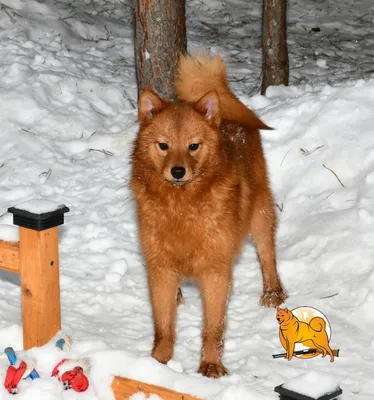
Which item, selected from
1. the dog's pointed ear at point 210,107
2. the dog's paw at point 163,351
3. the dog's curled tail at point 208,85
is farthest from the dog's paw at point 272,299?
the dog's pointed ear at point 210,107

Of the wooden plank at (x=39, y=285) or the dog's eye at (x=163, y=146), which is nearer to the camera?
the wooden plank at (x=39, y=285)

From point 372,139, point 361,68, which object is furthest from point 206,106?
point 361,68

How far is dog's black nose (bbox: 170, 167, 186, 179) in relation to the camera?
4.39 m

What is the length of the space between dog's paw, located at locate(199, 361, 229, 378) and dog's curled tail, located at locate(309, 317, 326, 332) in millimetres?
701

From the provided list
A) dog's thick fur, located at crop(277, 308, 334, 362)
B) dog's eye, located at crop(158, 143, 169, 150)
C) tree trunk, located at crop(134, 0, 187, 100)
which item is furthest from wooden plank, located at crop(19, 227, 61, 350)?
tree trunk, located at crop(134, 0, 187, 100)

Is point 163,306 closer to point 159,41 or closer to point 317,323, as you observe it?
point 317,323

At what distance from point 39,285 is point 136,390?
889 mm

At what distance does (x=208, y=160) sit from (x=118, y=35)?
268 inches

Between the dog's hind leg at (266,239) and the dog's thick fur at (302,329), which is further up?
the dog's thick fur at (302,329)

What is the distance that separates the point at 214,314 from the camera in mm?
4773

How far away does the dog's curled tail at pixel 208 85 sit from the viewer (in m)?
5.29

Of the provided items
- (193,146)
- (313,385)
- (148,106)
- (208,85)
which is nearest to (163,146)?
(193,146)

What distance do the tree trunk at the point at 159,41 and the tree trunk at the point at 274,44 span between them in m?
1.43

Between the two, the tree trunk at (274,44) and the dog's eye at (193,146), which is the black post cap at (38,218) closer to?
the dog's eye at (193,146)
